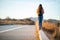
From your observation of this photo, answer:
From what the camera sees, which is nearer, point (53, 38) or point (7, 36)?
point (53, 38)

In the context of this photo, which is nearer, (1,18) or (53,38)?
(53,38)

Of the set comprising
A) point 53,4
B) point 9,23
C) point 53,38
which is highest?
point 53,4

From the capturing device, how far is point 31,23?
279 centimetres

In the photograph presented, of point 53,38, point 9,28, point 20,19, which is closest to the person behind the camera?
point 53,38

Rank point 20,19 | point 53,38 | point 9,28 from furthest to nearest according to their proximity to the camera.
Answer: point 9,28 → point 20,19 → point 53,38

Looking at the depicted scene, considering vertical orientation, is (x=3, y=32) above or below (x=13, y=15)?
below

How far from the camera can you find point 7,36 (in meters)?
2.84

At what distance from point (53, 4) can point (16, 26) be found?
0.67m

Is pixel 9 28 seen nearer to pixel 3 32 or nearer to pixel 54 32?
pixel 3 32

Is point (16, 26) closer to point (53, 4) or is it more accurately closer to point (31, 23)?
point (31, 23)

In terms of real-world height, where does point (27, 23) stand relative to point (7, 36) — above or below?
above

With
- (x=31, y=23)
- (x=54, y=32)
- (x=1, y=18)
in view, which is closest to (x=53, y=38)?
(x=54, y=32)

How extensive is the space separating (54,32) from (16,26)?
25.0 inches

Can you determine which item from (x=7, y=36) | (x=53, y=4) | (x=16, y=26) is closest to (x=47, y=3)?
(x=53, y=4)
